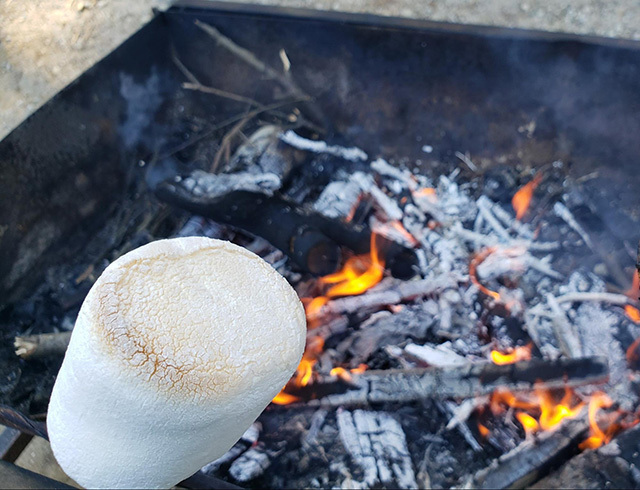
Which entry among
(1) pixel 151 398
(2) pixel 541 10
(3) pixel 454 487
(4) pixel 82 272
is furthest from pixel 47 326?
(2) pixel 541 10

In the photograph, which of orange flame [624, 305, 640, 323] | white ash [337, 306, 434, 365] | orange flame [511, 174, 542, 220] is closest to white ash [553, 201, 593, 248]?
orange flame [511, 174, 542, 220]

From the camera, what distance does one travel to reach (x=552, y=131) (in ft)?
8.00

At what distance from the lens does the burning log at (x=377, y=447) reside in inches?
70.8

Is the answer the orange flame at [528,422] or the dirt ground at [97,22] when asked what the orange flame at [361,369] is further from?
the dirt ground at [97,22]

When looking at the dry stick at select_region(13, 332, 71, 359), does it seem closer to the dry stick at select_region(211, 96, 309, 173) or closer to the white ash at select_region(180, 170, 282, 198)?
the white ash at select_region(180, 170, 282, 198)

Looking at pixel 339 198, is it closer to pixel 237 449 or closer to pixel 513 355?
pixel 513 355

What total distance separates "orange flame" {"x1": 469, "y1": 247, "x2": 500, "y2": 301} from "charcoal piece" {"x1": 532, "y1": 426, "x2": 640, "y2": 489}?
688 millimetres

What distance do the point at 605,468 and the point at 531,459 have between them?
0.70 ft

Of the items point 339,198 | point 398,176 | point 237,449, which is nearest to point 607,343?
point 398,176

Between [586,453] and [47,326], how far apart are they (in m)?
2.02

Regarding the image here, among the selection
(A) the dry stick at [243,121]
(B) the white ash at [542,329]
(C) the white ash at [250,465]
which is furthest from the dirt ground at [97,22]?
(C) the white ash at [250,465]

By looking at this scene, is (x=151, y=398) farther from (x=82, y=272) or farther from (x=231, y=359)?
(x=82, y=272)

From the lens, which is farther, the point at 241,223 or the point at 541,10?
the point at 541,10

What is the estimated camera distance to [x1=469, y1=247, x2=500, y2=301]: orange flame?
222 centimetres
